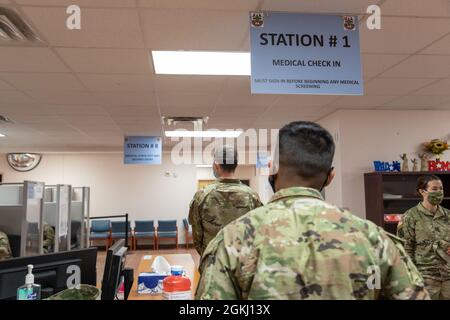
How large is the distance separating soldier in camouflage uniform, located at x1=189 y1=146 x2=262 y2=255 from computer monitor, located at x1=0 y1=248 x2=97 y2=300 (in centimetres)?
115

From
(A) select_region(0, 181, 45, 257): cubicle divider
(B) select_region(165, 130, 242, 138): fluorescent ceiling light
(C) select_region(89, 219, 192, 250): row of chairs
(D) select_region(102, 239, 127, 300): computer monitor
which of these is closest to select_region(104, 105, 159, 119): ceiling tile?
(A) select_region(0, 181, 45, 257): cubicle divider

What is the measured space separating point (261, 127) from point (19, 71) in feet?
14.9

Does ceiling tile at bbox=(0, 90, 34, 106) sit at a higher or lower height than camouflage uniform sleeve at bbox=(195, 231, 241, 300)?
higher

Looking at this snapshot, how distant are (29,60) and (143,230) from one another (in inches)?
308

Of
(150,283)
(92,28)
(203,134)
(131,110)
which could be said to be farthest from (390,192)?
(92,28)

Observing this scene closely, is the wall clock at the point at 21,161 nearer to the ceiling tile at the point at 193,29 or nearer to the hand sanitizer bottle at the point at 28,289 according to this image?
the ceiling tile at the point at 193,29

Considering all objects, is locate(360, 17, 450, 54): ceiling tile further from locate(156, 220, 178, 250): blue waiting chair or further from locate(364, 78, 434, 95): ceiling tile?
locate(156, 220, 178, 250): blue waiting chair

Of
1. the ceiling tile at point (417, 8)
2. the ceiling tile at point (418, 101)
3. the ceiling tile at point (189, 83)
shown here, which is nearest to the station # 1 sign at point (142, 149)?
the ceiling tile at point (189, 83)

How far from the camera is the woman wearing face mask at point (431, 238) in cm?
326

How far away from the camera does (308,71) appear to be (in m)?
2.60

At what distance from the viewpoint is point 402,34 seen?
119 inches

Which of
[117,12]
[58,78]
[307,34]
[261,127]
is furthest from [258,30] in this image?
[261,127]

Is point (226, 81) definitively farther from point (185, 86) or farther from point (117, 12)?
point (117, 12)

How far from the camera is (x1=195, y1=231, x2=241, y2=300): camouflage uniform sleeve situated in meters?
0.97
